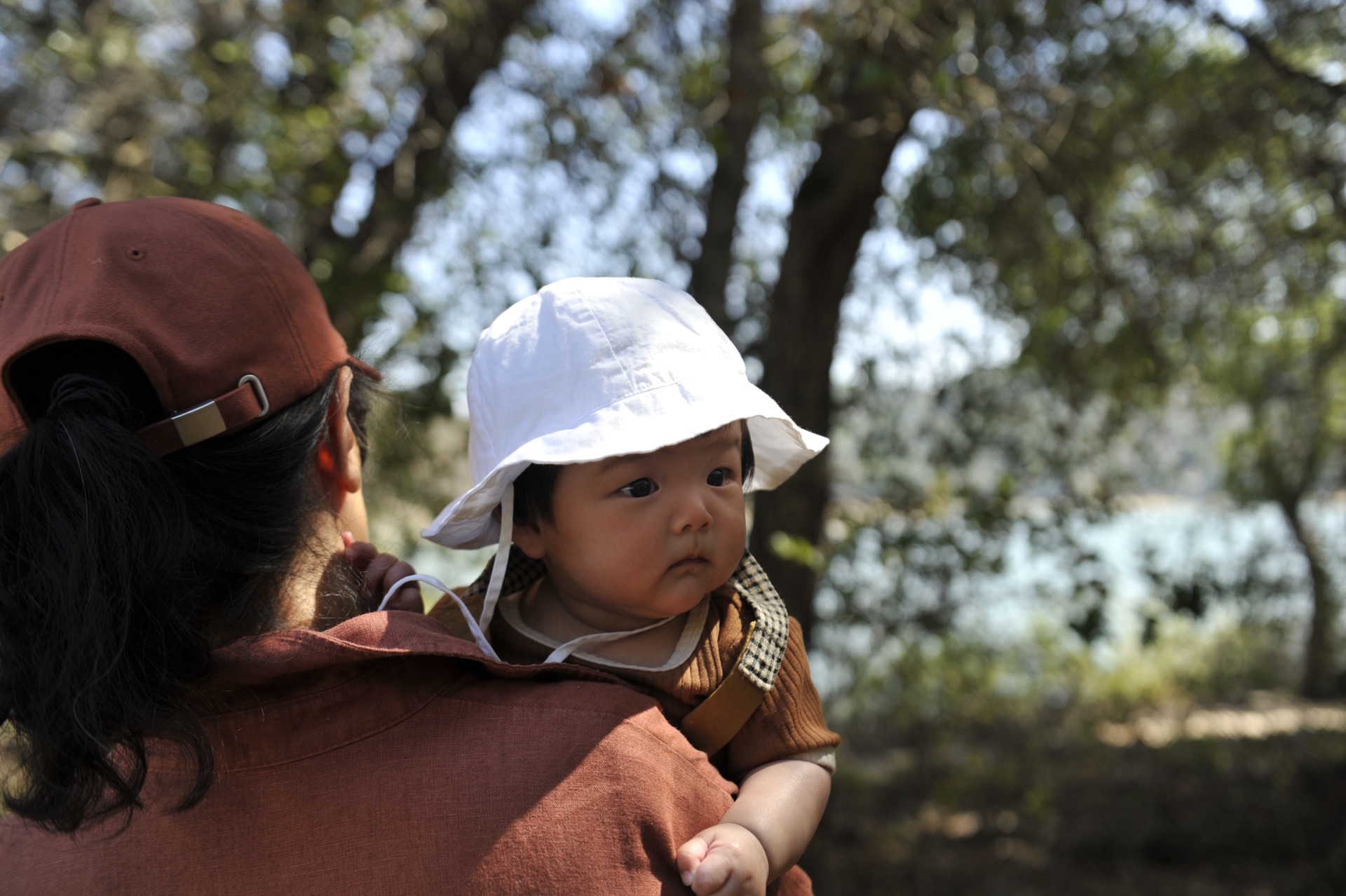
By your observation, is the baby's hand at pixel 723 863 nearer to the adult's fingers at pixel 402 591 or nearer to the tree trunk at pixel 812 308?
the adult's fingers at pixel 402 591

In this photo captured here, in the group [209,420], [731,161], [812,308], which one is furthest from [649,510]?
[812,308]

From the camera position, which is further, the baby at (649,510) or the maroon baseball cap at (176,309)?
the baby at (649,510)

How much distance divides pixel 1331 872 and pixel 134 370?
18.3 ft

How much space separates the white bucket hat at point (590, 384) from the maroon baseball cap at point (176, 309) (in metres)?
0.23

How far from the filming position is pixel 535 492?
56.1 inches

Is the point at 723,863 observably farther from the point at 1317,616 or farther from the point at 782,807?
the point at 1317,616

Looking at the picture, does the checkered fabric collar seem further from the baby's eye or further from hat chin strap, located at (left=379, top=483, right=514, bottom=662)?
the baby's eye

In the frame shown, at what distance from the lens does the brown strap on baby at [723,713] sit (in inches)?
52.2

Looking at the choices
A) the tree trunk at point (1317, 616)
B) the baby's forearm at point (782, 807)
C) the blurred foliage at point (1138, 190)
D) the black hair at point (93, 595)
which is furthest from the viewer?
the tree trunk at point (1317, 616)

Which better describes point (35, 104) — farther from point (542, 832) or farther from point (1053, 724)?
point (1053, 724)

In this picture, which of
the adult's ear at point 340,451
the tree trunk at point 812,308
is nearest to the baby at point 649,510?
the adult's ear at point 340,451

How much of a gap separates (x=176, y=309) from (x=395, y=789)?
56 centimetres

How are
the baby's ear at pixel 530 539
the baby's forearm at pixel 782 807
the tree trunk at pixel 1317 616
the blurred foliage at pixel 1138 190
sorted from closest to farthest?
1. the baby's forearm at pixel 782 807
2. the baby's ear at pixel 530 539
3. the blurred foliage at pixel 1138 190
4. the tree trunk at pixel 1317 616

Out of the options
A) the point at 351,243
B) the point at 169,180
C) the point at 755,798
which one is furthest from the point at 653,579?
the point at 169,180
